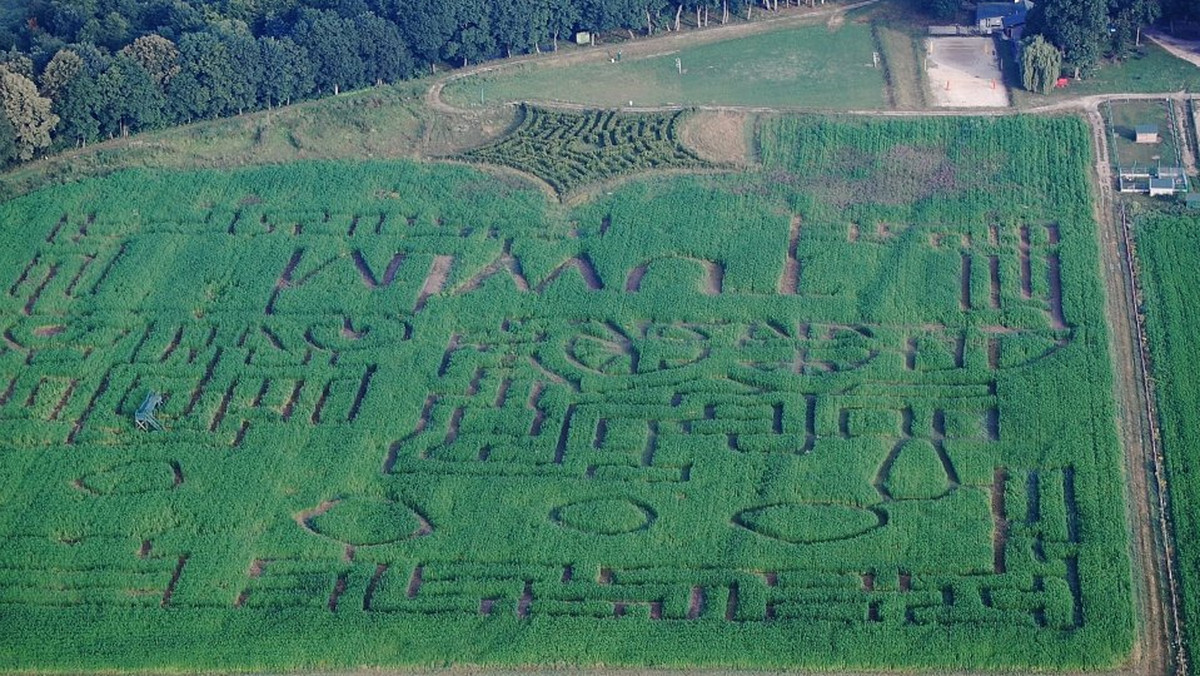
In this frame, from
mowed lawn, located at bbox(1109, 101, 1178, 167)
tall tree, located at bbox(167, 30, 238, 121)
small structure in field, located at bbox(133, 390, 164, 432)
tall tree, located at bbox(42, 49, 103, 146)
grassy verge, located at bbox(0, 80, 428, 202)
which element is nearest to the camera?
small structure in field, located at bbox(133, 390, 164, 432)

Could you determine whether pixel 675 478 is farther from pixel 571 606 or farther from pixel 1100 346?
pixel 1100 346

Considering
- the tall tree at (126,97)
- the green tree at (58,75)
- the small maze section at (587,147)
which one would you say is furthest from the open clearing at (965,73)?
the green tree at (58,75)

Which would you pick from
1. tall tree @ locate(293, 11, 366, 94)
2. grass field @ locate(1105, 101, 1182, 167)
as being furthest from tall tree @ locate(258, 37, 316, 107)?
grass field @ locate(1105, 101, 1182, 167)

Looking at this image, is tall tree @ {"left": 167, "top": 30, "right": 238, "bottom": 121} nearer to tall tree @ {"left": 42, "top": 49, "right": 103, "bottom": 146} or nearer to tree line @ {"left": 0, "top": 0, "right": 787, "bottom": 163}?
tree line @ {"left": 0, "top": 0, "right": 787, "bottom": 163}

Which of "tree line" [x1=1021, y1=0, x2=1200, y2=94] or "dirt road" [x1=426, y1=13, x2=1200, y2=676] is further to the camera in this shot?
"tree line" [x1=1021, y1=0, x2=1200, y2=94]

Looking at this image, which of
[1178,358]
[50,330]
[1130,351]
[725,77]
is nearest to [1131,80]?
[725,77]

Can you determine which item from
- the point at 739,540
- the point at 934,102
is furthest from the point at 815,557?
the point at 934,102

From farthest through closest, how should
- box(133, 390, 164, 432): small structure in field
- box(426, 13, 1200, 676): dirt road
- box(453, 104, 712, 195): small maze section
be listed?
box(453, 104, 712, 195): small maze section < box(133, 390, 164, 432): small structure in field < box(426, 13, 1200, 676): dirt road
